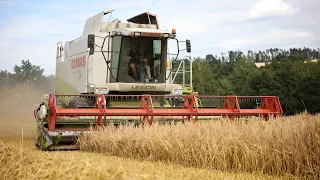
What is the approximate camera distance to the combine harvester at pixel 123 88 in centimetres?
741

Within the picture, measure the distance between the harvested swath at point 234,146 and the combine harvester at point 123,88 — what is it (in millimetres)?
1185

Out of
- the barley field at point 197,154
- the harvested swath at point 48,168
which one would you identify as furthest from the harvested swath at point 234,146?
the harvested swath at point 48,168

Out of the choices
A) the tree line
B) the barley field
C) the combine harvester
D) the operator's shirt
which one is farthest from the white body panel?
the tree line

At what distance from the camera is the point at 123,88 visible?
8.99 m

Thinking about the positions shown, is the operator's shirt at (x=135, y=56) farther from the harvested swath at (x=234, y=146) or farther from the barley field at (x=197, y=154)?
the harvested swath at (x=234, y=146)

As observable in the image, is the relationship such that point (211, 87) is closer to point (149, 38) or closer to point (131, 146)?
point (149, 38)

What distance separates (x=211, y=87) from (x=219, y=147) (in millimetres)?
37207

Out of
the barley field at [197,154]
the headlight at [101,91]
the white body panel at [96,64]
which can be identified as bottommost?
the barley field at [197,154]

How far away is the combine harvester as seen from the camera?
741 cm

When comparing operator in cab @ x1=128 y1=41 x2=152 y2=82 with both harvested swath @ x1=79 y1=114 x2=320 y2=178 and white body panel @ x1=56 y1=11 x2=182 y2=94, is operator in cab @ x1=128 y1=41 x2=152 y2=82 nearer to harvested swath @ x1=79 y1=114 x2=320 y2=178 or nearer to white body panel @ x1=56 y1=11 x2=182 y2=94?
white body panel @ x1=56 y1=11 x2=182 y2=94

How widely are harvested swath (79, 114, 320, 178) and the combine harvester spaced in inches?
46.7

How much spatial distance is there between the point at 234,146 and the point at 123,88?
4398 mm

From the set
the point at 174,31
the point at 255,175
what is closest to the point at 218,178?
the point at 255,175

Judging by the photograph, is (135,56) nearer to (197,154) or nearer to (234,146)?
(197,154)
